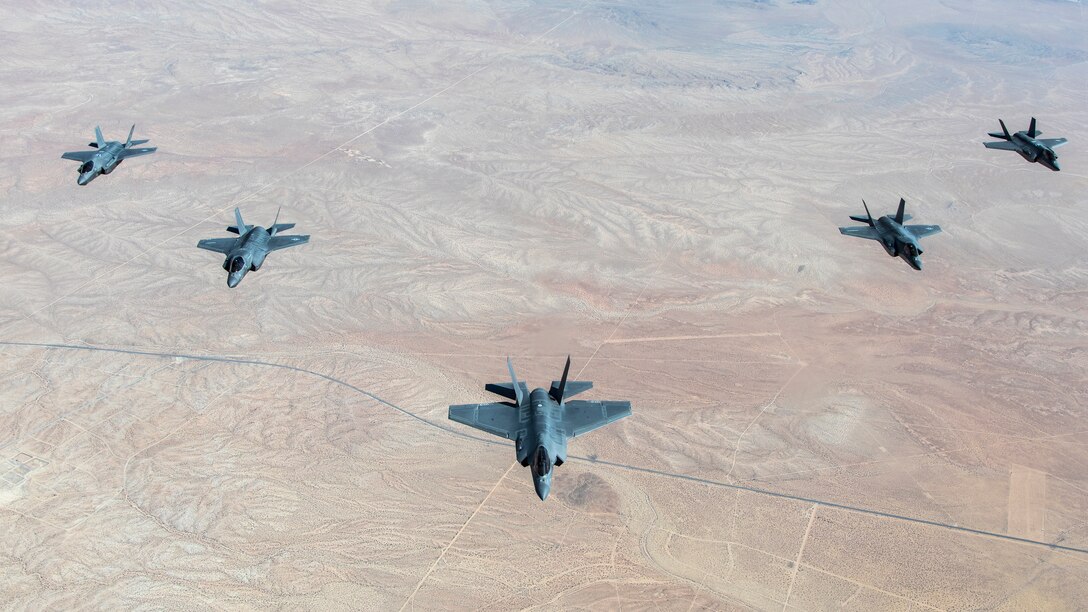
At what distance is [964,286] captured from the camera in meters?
61.1

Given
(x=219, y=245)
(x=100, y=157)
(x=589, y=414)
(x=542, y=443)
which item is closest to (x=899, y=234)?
(x=589, y=414)

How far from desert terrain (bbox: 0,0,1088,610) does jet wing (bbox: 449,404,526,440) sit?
4.87m

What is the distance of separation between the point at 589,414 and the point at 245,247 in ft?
86.0

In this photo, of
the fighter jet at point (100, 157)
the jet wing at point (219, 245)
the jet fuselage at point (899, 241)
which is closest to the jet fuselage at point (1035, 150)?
the jet fuselage at point (899, 241)

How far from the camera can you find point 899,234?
163ft

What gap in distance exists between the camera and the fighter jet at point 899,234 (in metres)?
48.7

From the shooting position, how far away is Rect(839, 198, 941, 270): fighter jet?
48.7m

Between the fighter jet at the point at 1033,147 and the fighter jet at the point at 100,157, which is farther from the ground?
the fighter jet at the point at 1033,147

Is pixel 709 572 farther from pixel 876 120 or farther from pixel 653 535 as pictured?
pixel 876 120

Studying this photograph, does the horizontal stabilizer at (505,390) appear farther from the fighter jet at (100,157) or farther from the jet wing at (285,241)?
the fighter jet at (100,157)

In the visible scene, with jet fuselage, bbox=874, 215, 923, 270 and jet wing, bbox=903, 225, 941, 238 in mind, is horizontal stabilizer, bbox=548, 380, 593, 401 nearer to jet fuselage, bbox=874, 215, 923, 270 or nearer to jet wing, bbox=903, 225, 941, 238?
jet fuselage, bbox=874, 215, 923, 270

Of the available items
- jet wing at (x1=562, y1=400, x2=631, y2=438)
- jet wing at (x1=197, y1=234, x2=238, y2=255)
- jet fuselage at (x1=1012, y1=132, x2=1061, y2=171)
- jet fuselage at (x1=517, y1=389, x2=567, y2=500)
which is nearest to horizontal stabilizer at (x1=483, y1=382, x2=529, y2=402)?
jet fuselage at (x1=517, y1=389, x2=567, y2=500)

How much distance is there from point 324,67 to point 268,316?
6638cm

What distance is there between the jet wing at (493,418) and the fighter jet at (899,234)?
28828 mm
